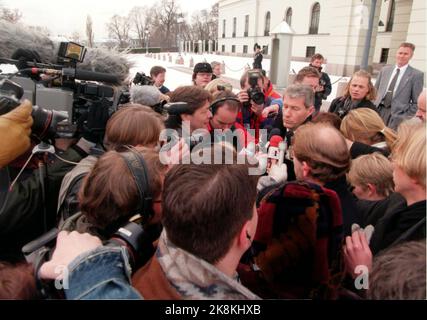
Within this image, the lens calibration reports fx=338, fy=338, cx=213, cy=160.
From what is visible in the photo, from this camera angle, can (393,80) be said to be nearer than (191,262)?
No

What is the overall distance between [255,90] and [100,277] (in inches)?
105

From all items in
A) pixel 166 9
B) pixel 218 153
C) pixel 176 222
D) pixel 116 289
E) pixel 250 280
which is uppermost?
pixel 166 9

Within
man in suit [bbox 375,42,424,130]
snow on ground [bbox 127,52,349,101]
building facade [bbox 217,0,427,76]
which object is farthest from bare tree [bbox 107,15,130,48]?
man in suit [bbox 375,42,424,130]

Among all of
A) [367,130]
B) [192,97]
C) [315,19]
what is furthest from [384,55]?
[192,97]

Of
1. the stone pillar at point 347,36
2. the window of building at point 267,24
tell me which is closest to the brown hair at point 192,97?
the stone pillar at point 347,36

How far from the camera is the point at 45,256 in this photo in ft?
3.42

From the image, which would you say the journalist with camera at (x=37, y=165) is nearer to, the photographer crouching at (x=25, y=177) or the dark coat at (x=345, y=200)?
the photographer crouching at (x=25, y=177)

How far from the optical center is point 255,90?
10.8 ft

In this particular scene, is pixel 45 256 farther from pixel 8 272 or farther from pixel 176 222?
pixel 176 222

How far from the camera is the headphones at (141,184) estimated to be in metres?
1.27

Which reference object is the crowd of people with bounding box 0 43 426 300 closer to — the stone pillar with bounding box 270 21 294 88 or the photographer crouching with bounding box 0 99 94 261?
the photographer crouching with bounding box 0 99 94 261

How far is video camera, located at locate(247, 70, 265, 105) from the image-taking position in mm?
3244
